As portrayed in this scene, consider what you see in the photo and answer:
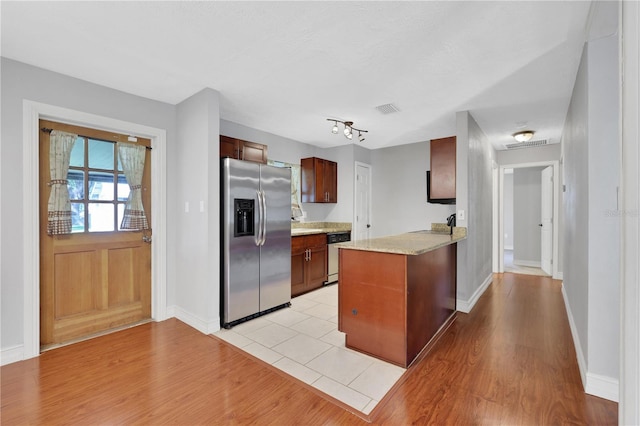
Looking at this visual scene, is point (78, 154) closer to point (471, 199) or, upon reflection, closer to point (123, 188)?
point (123, 188)

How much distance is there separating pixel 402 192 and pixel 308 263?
97.5 inches

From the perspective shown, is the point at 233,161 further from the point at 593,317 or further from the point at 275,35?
the point at 593,317

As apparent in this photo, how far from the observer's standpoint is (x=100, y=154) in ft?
9.46

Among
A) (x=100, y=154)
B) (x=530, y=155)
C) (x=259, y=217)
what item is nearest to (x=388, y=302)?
(x=259, y=217)

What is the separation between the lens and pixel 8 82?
7.55 feet

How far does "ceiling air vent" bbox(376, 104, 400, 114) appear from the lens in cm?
339

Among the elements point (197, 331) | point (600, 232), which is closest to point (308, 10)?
point (600, 232)

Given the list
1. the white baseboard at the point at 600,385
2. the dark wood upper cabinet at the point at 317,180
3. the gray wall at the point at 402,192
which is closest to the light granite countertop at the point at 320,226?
the dark wood upper cabinet at the point at 317,180

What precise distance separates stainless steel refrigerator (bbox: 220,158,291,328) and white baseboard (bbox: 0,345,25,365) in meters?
1.59

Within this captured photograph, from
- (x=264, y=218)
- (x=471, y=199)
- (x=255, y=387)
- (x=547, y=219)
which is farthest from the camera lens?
(x=547, y=219)

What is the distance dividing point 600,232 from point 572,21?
4.66 ft

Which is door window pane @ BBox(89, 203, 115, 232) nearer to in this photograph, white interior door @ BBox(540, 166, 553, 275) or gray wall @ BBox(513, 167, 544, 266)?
white interior door @ BBox(540, 166, 553, 275)

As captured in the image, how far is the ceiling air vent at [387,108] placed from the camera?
3395 millimetres

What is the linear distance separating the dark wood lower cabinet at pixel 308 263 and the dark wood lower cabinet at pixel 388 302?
1.56 metres
